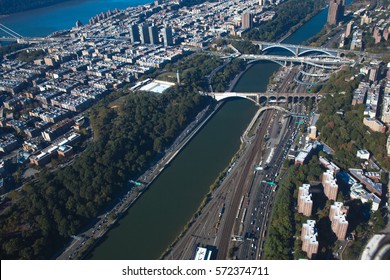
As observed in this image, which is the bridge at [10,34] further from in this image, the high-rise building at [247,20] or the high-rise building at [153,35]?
the high-rise building at [247,20]

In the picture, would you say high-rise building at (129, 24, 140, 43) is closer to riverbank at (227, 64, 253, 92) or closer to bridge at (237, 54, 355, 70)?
bridge at (237, 54, 355, 70)

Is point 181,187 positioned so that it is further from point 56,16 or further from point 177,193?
point 56,16

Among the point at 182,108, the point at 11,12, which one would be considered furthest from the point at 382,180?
the point at 11,12

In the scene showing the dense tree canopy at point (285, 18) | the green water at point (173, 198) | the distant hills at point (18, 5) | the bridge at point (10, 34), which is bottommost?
the green water at point (173, 198)

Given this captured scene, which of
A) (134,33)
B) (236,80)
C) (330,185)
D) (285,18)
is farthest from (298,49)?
(330,185)

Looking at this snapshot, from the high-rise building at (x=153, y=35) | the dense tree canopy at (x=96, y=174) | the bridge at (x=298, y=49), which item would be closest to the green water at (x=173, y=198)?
the dense tree canopy at (x=96, y=174)

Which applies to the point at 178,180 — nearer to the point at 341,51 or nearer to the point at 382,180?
the point at 382,180
